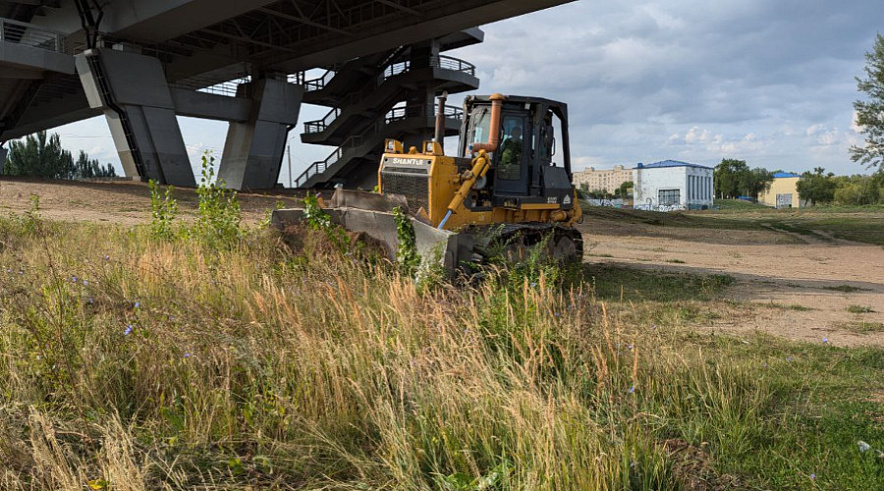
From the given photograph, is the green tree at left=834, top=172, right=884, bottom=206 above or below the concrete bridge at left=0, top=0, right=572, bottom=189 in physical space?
below

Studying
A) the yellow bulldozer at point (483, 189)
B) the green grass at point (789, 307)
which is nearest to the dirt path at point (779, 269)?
the green grass at point (789, 307)

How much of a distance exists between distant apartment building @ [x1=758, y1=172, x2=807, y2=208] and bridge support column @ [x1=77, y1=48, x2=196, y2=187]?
111554mm

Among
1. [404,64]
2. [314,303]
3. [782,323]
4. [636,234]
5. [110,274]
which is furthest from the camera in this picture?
[404,64]

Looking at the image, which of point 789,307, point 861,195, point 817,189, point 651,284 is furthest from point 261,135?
point 817,189

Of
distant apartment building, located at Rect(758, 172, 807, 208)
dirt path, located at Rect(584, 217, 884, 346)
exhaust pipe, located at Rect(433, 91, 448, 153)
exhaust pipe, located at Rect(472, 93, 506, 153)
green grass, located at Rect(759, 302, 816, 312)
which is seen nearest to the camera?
dirt path, located at Rect(584, 217, 884, 346)

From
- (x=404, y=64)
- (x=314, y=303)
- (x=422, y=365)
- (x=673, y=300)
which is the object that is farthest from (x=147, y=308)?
(x=404, y=64)

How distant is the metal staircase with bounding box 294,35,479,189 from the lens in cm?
4722

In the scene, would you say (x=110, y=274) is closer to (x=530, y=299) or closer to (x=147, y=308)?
(x=147, y=308)

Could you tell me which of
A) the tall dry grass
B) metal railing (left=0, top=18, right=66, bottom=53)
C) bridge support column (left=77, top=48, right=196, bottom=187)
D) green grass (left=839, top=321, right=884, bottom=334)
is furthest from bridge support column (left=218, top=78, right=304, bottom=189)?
green grass (left=839, top=321, right=884, bottom=334)

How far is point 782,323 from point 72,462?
7.96 meters

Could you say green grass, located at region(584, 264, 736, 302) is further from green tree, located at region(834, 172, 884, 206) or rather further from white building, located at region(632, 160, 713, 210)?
white building, located at region(632, 160, 713, 210)

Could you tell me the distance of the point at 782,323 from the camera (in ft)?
27.3

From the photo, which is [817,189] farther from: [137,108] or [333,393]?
[333,393]

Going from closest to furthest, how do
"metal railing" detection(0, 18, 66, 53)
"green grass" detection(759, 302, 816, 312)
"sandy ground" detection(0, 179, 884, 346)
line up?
"sandy ground" detection(0, 179, 884, 346) < "green grass" detection(759, 302, 816, 312) < "metal railing" detection(0, 18, 66, 53)
